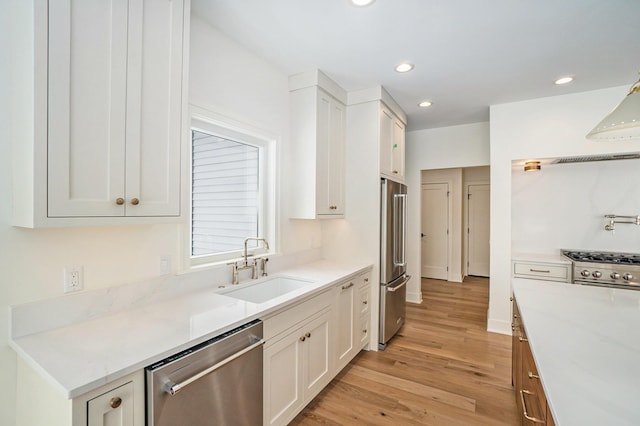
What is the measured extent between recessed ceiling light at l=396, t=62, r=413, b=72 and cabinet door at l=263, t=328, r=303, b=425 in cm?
230

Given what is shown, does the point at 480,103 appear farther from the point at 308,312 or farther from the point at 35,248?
the point at 35,248

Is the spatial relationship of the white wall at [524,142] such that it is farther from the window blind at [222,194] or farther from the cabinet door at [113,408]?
the cabinet door at [113,408]

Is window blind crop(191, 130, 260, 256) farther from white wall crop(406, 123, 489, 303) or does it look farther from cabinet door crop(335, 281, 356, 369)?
white wall crop(406, 123, 489, 303)

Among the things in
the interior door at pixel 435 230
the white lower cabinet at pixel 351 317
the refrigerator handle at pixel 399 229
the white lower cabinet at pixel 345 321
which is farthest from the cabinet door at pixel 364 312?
the interior door at pixel 435 230

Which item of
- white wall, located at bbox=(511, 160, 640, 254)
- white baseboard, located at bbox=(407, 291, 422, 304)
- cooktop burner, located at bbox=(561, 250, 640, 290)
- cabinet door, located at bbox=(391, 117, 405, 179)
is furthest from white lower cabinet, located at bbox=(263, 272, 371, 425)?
white wall, located at bbox=(511, 160, 640, 254)

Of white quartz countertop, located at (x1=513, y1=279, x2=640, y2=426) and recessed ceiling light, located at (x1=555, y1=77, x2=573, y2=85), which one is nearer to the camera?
white quartz countertop, located at (x1=513, y1=279, x2=640, y2=426)

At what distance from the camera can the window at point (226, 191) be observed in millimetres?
2146

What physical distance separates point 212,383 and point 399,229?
8.43 feet

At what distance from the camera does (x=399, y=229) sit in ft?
11.3

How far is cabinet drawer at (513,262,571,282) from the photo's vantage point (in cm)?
323

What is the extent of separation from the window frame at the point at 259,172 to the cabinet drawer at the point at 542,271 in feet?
9.15

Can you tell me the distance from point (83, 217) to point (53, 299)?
0.47 meters

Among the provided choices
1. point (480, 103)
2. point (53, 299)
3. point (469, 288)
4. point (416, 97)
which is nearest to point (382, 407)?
point (53, 299)

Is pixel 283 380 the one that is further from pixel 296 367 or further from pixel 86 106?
pixel 86 106
